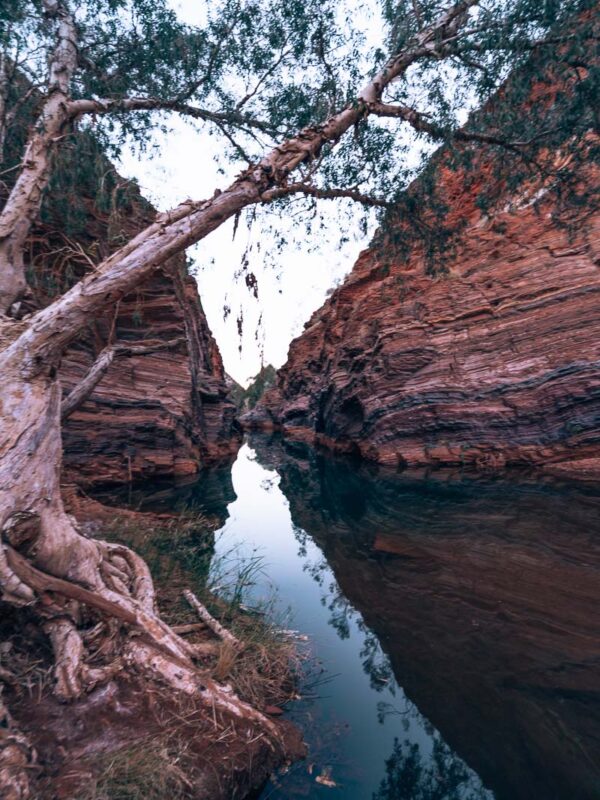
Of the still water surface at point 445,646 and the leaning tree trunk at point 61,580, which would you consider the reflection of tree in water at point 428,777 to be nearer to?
the still water surface at point 445,646

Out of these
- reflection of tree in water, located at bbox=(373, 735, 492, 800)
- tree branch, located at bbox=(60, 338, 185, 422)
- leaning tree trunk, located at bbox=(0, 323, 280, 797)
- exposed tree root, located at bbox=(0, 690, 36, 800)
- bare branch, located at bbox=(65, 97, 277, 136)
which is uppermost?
bare branch, located at bbox=(65, 97, 277, 136)

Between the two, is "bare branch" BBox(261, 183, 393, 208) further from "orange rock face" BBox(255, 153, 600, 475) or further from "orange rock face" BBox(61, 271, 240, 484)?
"orange rock face" BBox(61, 271, 240, 484)

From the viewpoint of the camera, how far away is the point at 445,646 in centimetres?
453

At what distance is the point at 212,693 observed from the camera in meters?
3.06

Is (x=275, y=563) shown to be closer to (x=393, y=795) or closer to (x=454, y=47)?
(x=393, y=795)

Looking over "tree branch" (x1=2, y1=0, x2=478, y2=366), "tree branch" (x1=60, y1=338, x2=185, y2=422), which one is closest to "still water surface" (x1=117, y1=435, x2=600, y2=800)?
"tree branch" (x1=60, y1=338, x2=185, y2=422)

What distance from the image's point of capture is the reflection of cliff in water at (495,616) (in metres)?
3.17

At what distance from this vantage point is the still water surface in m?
3.06

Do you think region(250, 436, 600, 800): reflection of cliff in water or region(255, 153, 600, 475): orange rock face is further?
region(255, 153, 600, 475): orange rock face

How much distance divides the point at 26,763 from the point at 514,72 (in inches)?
390

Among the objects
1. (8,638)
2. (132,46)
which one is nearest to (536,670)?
(8,638)

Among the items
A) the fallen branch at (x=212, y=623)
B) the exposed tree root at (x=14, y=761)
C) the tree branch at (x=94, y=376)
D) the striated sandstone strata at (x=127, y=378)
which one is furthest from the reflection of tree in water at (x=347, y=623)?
the striated sandstone strata at (x=127, y=378)

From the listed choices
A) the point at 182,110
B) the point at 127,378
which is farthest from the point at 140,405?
the point at 182,110

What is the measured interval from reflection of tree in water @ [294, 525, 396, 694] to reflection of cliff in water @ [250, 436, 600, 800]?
0.07 meters
